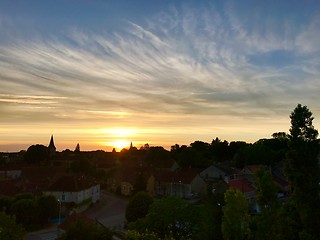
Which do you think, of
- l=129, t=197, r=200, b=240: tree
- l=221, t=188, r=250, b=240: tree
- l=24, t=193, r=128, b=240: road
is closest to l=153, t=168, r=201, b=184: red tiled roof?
l=24, t=193, r=128, b=240: road

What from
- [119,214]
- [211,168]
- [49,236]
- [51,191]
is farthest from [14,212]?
[211,168]

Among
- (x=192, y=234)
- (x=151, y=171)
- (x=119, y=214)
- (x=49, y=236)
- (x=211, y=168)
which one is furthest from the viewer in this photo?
(x=211, y=168)

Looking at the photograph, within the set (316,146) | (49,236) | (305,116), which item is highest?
(305,116)

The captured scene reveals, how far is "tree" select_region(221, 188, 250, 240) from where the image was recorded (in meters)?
25.8

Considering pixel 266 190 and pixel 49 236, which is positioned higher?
pixel 266 190

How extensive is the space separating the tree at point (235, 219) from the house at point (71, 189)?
3399cm

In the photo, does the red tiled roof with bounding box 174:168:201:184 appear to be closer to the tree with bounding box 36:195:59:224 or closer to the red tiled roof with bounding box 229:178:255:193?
the red tiled roof with bounding box 229:178:255:193

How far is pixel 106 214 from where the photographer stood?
52.7 meters

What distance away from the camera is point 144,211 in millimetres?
44219

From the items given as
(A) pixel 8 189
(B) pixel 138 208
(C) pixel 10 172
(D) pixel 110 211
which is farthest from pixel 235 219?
(C) pixel 10 172

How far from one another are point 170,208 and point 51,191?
3248 cm

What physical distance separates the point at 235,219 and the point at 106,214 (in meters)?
30.7

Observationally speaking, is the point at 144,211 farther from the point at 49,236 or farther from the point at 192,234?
the point at 192,234

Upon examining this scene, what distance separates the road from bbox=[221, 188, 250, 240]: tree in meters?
14.0
